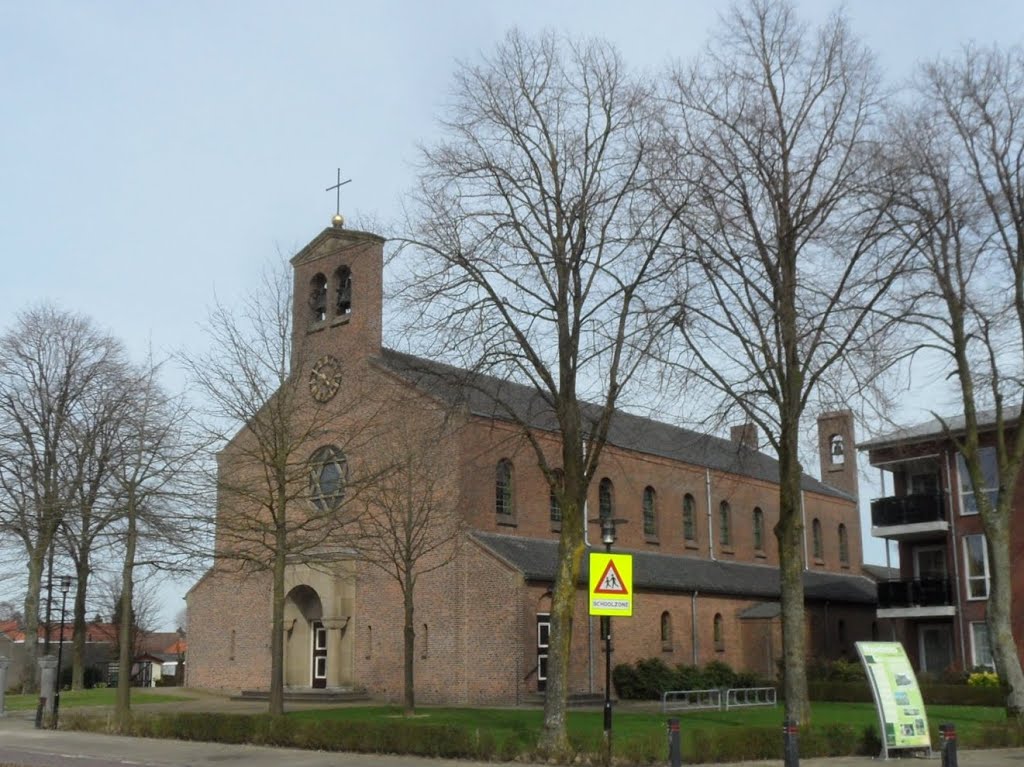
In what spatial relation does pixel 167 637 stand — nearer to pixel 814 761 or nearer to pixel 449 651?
pixel 449 651

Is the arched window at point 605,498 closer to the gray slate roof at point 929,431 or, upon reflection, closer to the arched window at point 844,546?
the gray slate roof at point 929,431

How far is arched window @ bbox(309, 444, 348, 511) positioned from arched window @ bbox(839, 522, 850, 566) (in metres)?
28.6

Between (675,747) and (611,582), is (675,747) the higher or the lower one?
the lower one

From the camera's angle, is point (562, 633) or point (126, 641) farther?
point (126, 641)

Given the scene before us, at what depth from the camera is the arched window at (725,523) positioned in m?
46.9

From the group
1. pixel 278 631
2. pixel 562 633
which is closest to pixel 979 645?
pixel 562 633

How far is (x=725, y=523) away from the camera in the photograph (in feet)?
155

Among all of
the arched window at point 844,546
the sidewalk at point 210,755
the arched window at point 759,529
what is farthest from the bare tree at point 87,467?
the arched window at point 844,546

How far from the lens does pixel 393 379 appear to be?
35938 millimetres

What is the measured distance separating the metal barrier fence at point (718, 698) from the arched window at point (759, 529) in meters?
13.3

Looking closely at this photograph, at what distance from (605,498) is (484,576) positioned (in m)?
8.94

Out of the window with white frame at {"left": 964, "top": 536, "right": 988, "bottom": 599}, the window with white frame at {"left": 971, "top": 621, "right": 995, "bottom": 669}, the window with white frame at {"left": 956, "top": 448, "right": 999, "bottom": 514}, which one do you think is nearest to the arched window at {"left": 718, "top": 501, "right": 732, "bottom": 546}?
the window with white frame at {"left": 956, "top": 448, "right": 999, "bottom": 514}

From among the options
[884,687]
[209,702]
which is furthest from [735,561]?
[884,687]

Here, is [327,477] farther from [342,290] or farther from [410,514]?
[410,514]
